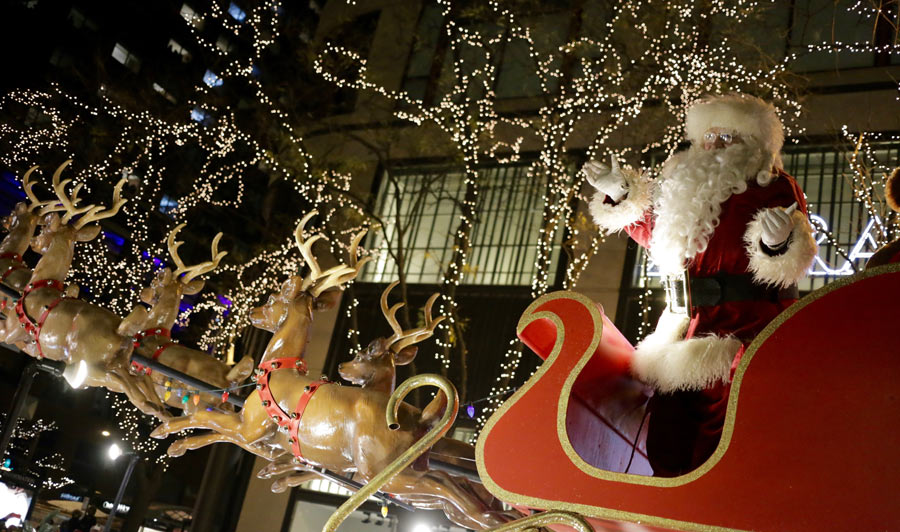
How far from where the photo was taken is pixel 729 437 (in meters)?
1.76

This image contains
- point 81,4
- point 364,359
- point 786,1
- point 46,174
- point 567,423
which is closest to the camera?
point 567,423

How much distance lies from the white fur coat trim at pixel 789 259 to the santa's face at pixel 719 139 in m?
0.51

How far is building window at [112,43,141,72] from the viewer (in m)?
21.9

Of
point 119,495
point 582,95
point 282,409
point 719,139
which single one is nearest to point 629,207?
point 719,139

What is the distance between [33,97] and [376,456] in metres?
9.34

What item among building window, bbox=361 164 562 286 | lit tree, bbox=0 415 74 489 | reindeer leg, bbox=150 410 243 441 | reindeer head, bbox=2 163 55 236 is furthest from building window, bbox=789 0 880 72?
lit tree, bbox=0 415 74 489

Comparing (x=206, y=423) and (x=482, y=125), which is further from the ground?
(x=482, y=125)

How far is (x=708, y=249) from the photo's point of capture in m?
2.55

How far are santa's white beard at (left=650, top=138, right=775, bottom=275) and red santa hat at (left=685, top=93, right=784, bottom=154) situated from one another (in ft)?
0.18

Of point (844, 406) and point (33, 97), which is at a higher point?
point (33, 97)

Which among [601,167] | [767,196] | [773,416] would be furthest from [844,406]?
[601,167]

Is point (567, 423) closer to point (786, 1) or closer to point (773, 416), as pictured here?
point (773, 416)

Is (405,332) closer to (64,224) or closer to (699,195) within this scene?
(699,195)

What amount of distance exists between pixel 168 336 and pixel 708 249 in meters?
2.88
